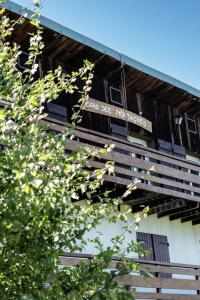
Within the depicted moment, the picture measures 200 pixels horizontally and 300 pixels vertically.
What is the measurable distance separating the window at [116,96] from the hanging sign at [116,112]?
0.82 metres

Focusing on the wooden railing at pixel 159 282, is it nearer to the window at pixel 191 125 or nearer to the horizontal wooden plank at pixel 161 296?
the horizontal wooden plank at pixel 161 296

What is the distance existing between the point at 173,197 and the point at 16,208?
10.4m

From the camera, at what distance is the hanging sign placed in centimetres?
1446

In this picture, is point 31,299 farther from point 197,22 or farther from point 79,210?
point 197,22

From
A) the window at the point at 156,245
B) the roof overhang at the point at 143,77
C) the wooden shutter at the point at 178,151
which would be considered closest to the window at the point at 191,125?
the roof overhang at the point at 143,77

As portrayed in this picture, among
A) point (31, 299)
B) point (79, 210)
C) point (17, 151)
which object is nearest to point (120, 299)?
point (31, 299)

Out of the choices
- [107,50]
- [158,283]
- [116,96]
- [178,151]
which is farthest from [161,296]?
[107,50]

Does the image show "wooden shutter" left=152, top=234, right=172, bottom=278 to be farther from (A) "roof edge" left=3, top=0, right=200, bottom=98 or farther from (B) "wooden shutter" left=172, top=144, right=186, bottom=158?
(A) "roof edge" left=3, top=0, right=200, bottom=98

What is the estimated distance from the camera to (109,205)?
5.66m

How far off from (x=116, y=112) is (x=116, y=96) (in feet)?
4.79

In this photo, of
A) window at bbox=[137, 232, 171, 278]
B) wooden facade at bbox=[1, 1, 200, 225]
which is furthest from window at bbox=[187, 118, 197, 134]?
window at bbox=[137, 232, 171, 278]

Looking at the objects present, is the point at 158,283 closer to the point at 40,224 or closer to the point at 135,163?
the point at 135,163

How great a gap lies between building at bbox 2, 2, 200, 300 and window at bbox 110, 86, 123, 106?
24 mm

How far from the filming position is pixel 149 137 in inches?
683
